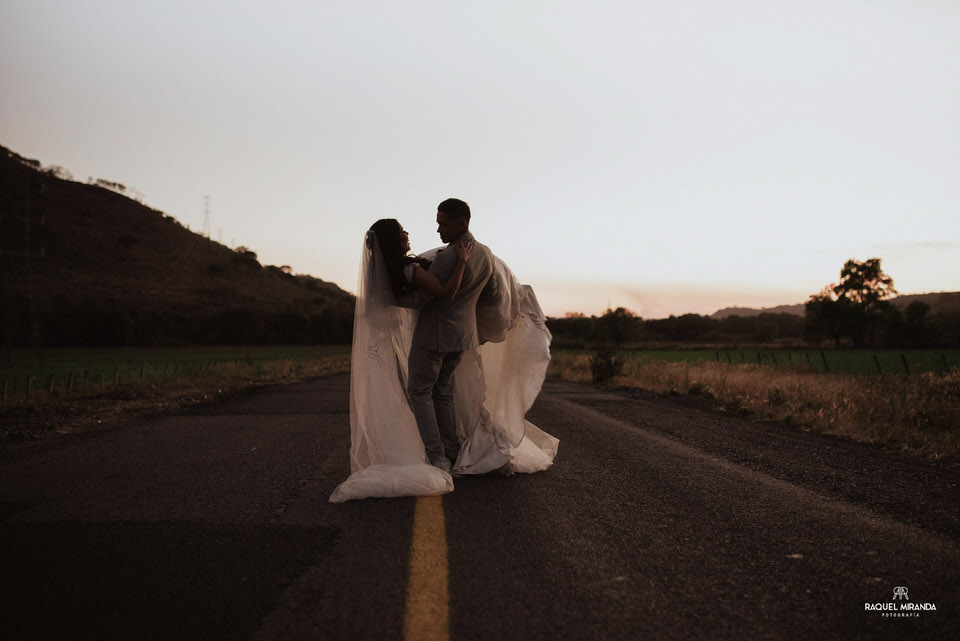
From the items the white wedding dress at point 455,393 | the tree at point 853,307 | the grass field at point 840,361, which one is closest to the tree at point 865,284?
the tree at point 853,307

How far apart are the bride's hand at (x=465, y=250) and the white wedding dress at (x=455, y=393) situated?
0.43 metres

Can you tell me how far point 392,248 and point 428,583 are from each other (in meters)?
2.52

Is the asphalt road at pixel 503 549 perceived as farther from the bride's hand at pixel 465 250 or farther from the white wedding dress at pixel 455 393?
the bride's hand at pixel 465 250

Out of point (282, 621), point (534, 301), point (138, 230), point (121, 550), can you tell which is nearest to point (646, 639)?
point (282, 621)

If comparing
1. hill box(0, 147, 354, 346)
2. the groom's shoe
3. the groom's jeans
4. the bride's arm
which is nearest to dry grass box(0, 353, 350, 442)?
the groom's jeans

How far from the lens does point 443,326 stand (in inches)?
167

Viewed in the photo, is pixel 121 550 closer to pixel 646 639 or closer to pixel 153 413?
pixel 646 639

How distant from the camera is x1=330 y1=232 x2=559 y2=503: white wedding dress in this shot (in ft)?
12.9

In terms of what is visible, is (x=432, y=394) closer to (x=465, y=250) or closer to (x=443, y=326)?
(x=443, y=326)

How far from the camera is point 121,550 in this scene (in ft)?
8.57

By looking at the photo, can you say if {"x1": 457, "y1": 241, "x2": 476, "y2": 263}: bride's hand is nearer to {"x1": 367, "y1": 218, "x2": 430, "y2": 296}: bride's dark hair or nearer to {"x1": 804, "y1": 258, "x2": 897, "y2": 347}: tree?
{"x1": 367, "y1": 218, "x2": 430, "y2": 296}: bride's dark hair

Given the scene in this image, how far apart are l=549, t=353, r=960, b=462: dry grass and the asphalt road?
1.86 m

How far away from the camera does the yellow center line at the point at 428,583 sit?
184cm

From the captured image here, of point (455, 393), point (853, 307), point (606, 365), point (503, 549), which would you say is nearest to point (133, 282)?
point (606, 365)
